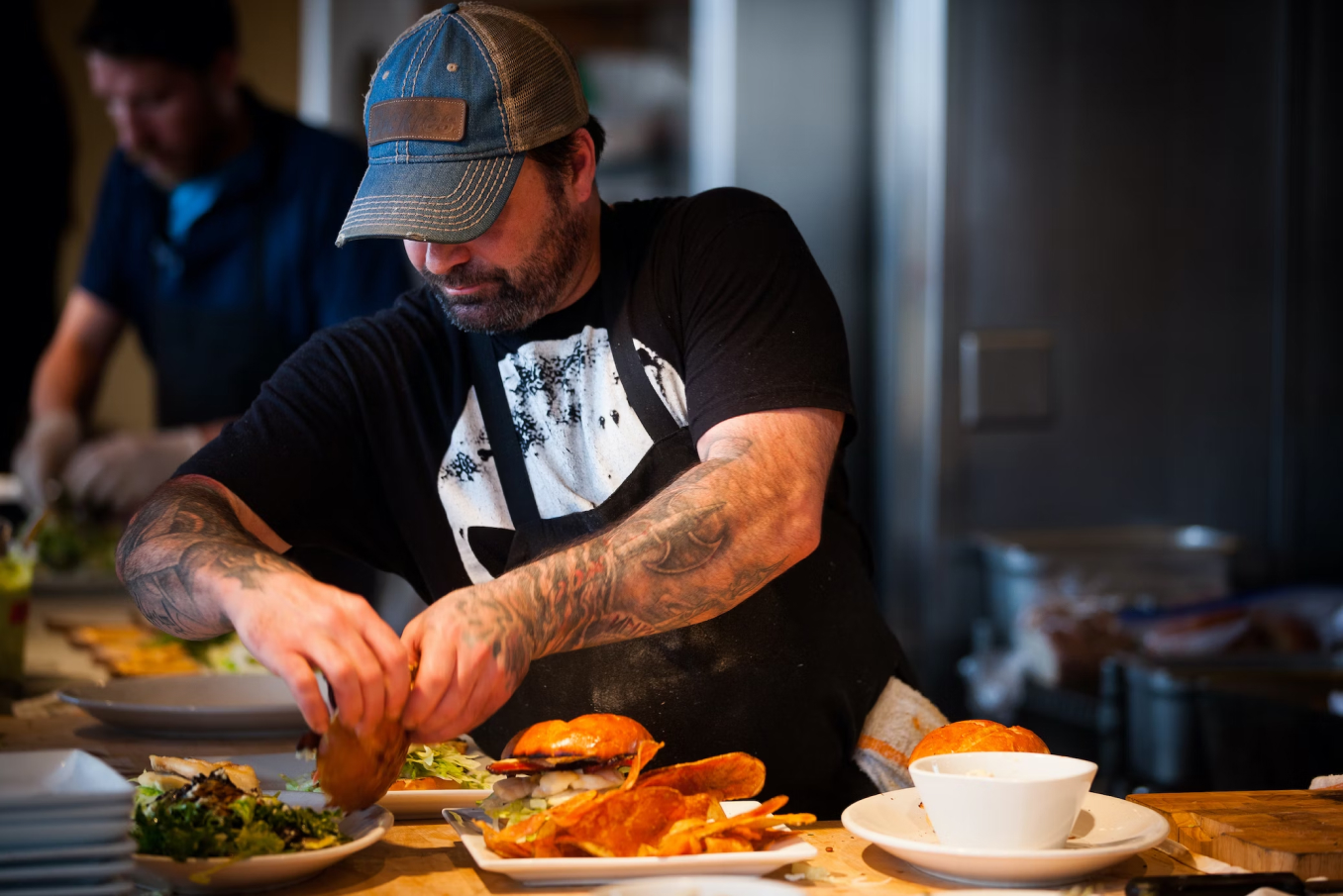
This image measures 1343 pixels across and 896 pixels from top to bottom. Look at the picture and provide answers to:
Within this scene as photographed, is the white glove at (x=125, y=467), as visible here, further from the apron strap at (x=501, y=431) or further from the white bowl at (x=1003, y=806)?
the white bowl at (x=1003, y=806)

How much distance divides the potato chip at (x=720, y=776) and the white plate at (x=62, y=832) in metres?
0.49

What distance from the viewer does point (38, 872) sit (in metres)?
0.98

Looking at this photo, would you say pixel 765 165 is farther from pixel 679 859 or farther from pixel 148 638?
pixel 679 859

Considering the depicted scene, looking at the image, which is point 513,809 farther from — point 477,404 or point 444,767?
point 477,404

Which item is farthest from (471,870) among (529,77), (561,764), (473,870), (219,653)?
(219,653)

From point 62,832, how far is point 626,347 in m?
0.94

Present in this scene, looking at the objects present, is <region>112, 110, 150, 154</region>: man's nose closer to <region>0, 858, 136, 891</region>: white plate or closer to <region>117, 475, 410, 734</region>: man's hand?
<region>117, 475, 410, 734</region>: man's hand

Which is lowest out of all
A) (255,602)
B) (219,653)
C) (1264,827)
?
(219,653)

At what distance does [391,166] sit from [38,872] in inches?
35.9

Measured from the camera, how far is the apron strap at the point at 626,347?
1.73 metres

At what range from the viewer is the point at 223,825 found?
1173 mm

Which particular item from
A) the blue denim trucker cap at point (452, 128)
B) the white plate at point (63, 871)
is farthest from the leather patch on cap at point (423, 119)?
the white plate at point (63, 871)

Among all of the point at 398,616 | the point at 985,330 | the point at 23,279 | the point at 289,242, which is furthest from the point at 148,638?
the point at 23,279

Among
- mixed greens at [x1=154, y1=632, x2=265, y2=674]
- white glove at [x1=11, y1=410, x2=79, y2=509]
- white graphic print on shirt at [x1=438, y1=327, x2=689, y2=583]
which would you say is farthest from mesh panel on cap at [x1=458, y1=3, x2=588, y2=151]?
white glove at [x1=11, y1=410, x2=79, y2=509]
